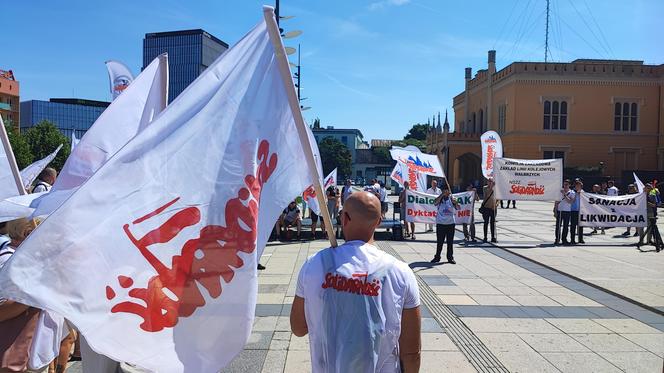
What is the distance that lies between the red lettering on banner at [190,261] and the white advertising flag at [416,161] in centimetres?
1463

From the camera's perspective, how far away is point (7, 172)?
148 inches

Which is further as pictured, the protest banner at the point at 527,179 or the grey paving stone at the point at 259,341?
the protest banner at the point at 527,179

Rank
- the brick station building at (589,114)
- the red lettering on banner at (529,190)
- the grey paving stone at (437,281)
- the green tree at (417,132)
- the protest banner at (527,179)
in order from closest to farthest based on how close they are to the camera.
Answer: the grey paving stone at (437,281) < the protest banner at (527,179) < the red lettering on banner at (529,190) < the brick station building at (589,114) < the green tree at (417,132)

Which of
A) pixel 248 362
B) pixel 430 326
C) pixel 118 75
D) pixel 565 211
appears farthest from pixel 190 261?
pixel 565 211

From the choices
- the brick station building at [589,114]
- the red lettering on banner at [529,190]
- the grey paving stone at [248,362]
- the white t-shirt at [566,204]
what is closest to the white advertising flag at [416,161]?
the red lettering on banner at [529,190]

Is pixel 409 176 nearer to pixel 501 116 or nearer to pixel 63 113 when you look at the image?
pixel 501 116

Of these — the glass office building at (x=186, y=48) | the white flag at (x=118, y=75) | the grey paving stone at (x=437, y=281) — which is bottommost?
the grey paving stone at (x=437, y=281)

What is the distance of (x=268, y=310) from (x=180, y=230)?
476 centimetres

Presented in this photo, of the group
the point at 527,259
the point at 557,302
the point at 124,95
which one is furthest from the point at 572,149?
the point at 124,95

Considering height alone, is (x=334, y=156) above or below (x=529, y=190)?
above

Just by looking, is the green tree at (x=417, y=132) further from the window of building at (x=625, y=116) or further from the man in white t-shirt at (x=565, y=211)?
the man in white t-shirt at (x=565, y=211)

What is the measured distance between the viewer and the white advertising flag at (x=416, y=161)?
17.1 metres

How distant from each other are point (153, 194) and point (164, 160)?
0.17 metres

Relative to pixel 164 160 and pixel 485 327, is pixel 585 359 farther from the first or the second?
pixel 164 160
